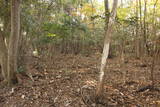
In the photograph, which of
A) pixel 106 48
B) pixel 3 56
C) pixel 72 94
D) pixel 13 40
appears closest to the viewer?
pixel 106 48

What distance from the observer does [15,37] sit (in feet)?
12.7

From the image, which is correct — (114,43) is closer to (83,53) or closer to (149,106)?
(83,53)

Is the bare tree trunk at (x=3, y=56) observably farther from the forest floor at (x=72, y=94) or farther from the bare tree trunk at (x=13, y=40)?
the forest floor at (x=72, y=94)

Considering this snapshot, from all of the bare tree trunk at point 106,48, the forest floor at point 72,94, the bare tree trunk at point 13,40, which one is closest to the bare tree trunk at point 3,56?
the bare tree trunk at point 13,40

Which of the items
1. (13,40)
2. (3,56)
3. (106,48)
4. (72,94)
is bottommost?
(72,94)

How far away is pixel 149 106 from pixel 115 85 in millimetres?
1241

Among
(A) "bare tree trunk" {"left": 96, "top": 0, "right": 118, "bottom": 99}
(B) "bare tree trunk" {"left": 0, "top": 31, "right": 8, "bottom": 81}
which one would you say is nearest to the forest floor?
(A) "bare tree trunk" {"left": 96, "top": 0, "right": 118, "bottom": 99}

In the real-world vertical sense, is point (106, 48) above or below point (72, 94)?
above

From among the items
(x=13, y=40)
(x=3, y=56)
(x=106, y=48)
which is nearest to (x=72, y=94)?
(x=106, y=48)

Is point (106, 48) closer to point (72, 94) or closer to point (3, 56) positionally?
point (72, 94)

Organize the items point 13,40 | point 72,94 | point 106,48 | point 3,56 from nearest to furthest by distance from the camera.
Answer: point 106,48
point 72,94
point 13,40
point 3,56

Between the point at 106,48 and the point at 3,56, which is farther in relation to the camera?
the point at 3,56

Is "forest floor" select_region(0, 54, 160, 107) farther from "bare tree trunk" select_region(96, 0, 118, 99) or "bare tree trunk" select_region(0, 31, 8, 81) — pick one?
"bare tree trunk" select_region(0, 31, 8, 81)

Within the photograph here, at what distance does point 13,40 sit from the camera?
12.8 ft
